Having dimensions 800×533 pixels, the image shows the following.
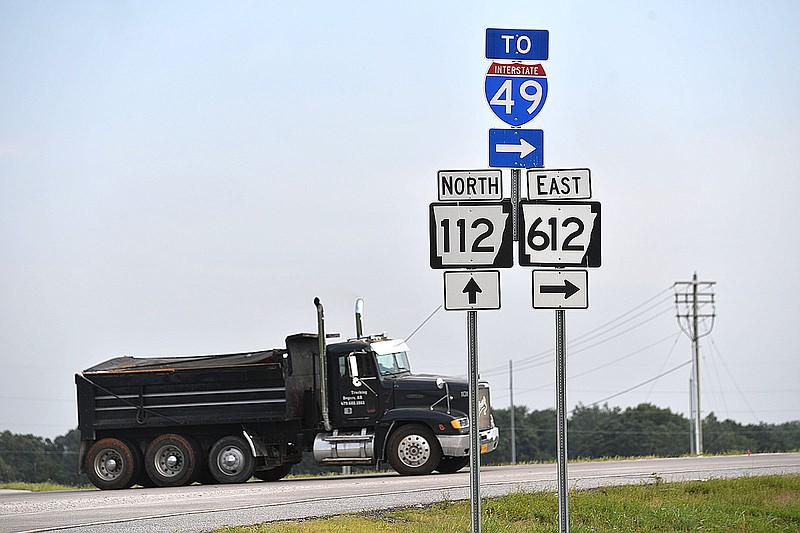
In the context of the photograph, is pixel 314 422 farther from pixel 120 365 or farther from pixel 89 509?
pixel 89 509

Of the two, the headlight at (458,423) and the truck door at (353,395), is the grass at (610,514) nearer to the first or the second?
the headlight at (458,423)

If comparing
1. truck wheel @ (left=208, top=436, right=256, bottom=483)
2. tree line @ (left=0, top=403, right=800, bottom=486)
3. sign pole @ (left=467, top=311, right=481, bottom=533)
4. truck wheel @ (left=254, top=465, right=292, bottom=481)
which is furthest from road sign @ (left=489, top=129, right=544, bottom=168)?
tree line @ (left=0, top=403, right=800, bottom=486)

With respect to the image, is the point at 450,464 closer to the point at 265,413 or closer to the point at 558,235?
the point at 265,413

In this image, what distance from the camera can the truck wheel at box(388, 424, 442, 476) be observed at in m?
23.4

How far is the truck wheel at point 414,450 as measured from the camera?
76.9 feet

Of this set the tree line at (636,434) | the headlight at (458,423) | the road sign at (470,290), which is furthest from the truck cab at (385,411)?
the tree line at (636,434)

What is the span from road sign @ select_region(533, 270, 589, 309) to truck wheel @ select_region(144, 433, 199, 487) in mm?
13604

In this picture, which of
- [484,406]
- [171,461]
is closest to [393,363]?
[484,406]

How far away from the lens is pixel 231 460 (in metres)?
24.1

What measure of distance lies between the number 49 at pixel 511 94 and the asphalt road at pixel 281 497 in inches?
245

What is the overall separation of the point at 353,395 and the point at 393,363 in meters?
1.22

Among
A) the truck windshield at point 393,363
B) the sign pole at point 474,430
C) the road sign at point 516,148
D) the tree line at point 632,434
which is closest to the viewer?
the sign pole at point 474,430

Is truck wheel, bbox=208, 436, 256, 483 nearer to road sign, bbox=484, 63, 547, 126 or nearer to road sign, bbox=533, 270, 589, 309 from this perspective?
road sign, bbox=484, 63, 547, 126

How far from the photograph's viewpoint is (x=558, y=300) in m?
12.1
